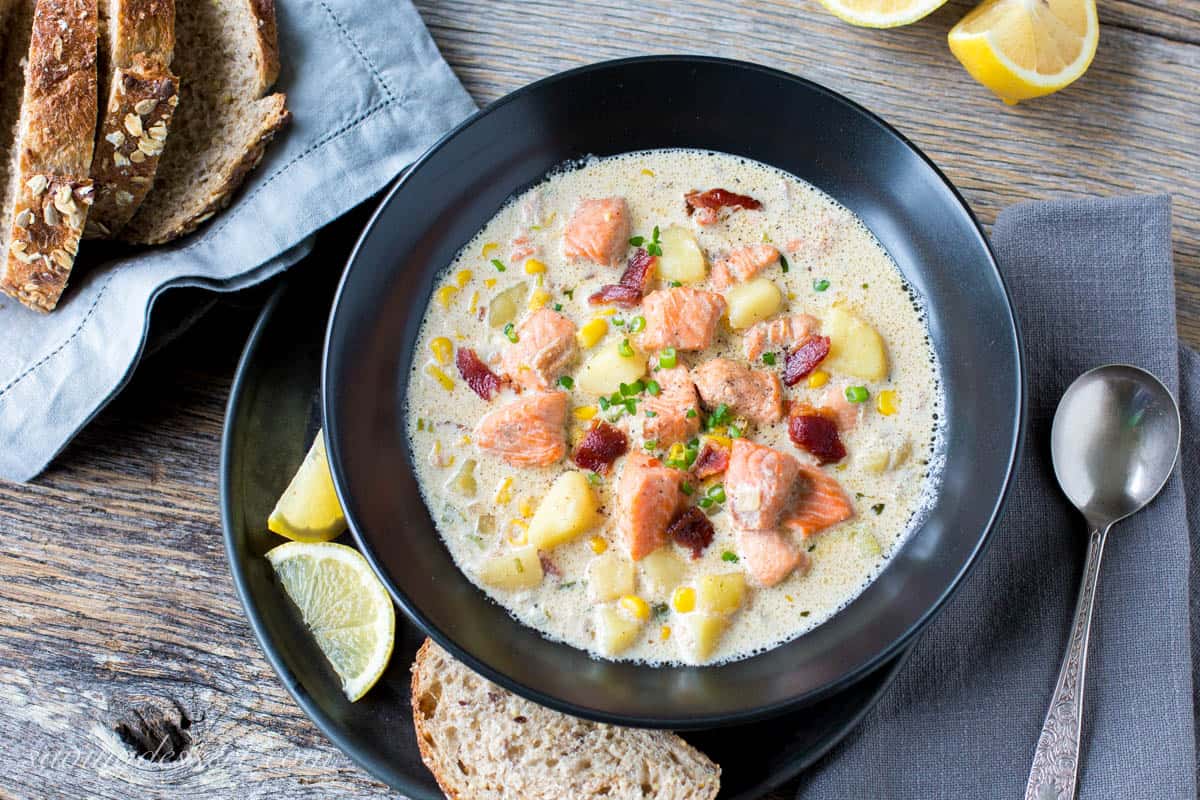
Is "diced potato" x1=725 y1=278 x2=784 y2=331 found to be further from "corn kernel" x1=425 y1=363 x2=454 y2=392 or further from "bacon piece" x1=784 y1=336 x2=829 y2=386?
"corn kernel" x1=425 y1=363 x2=454 y2=392

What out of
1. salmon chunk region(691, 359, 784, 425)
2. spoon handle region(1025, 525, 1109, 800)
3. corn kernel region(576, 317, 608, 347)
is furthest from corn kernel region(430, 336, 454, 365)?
spoon handle region(1025, 525, 1109, 800)

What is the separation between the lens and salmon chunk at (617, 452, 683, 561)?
3203 millimetres

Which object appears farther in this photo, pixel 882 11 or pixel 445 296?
pixel 882 11

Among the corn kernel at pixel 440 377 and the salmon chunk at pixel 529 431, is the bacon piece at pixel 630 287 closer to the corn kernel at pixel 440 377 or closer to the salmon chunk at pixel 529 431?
the salmon chunk at pixel 529 431

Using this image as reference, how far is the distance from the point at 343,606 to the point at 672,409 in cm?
126

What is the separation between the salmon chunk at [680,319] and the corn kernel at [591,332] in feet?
0.48

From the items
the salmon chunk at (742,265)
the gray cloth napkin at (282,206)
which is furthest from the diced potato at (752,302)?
the gray cloth napkin at (282,206)

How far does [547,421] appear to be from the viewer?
333 centimetres

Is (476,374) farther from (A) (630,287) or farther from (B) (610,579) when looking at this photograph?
(B) (610,579)

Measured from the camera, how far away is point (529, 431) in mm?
3320

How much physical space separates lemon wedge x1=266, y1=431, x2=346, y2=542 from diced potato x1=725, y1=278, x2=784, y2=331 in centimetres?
144

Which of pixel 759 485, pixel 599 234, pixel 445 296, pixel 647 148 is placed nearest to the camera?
pixel 759 485

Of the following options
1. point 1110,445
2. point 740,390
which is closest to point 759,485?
point 740,390

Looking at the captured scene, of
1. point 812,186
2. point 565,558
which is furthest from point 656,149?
point 565,558
